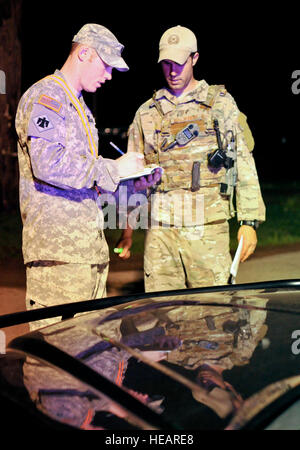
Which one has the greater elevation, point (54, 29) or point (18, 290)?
point (54, 29)

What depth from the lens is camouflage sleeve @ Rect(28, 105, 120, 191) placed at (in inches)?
123

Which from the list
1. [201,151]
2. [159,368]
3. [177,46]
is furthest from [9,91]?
[159,368]

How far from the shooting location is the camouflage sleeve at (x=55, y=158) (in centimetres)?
312

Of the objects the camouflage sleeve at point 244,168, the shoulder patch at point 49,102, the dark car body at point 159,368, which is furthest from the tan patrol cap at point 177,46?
the dark car body at point 159,368

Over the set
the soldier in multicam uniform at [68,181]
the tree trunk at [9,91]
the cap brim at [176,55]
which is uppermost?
the tree trunk at [9,91]

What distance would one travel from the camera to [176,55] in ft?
13.9

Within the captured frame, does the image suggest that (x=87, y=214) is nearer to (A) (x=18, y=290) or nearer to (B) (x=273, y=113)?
→ (A) (x=18, y=290)

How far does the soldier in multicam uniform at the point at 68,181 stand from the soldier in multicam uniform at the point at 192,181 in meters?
0.94

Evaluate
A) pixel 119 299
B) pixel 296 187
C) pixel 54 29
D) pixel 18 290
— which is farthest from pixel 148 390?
pixel 54 29

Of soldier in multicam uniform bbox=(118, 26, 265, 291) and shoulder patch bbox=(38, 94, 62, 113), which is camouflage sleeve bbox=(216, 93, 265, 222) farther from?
shoulder patch bbox=(38, 94, 62, 113)

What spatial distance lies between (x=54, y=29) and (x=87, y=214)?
98.6 feet

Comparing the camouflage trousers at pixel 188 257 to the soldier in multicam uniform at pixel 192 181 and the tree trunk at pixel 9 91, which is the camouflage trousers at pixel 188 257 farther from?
the tree trunk at pixel 9 91

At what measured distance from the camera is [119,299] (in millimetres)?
2361

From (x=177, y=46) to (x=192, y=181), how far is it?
89cm
